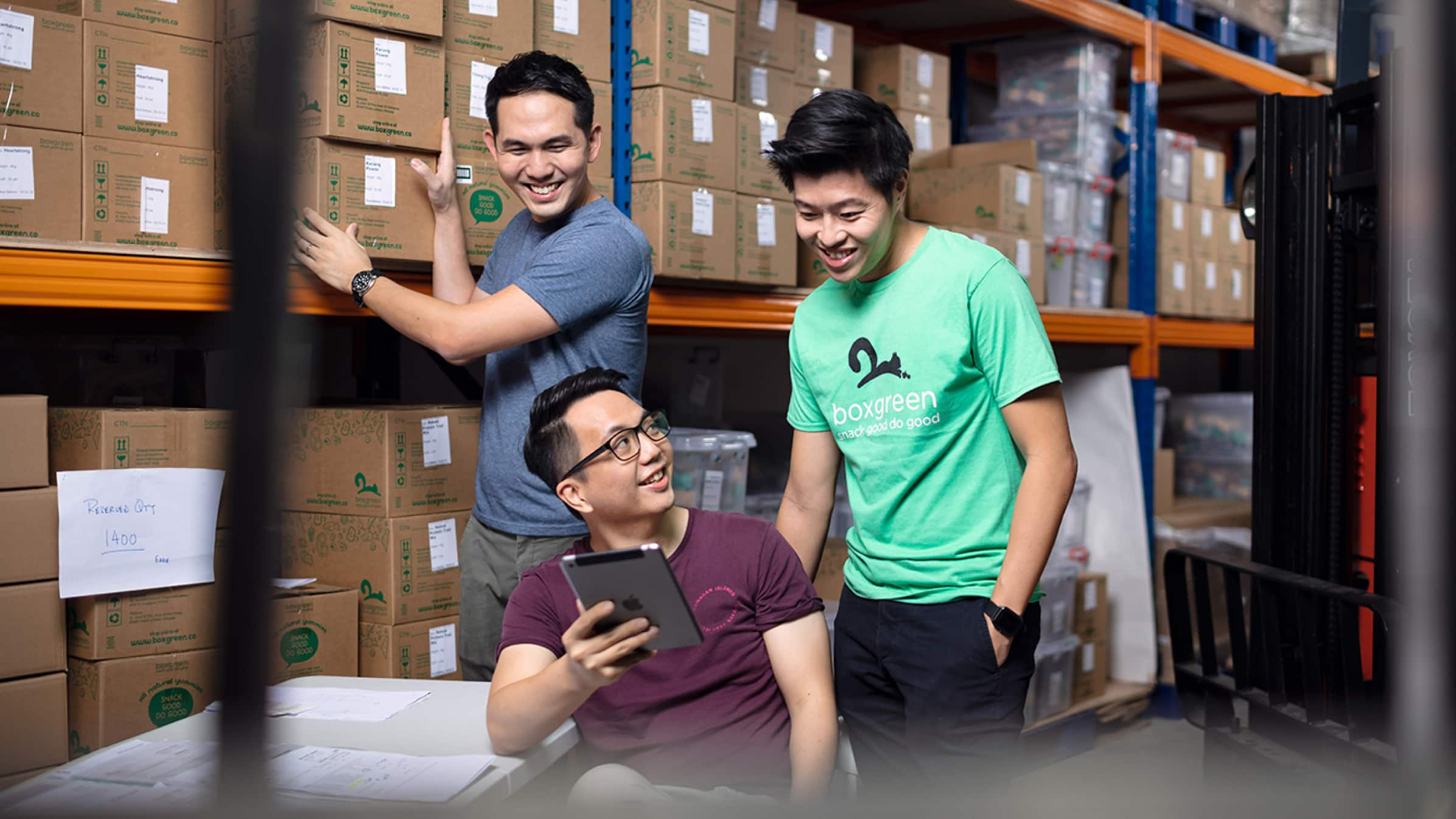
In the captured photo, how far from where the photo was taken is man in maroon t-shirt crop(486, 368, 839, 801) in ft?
5.49

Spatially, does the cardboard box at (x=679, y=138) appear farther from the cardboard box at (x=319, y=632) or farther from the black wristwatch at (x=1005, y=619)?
the black wristwatch at (x=1005, y=619)

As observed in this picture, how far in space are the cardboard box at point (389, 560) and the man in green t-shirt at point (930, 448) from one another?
3.53 feet

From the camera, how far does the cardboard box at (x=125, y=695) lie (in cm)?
208

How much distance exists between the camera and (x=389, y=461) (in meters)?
2.40

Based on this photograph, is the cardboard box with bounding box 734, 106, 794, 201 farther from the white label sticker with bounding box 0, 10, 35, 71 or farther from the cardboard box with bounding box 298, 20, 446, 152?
the white label sticker with bounding box 0, 10, 35, 71

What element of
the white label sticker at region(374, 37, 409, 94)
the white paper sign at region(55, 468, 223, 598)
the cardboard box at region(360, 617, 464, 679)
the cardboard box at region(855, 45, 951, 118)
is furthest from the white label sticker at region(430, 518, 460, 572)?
the cardboard box at region(855, 45, 951, 118)

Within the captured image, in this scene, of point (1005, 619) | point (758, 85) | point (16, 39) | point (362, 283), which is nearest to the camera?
point (1005, 619)

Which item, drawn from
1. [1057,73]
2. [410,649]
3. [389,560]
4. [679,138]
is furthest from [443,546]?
[1057,73]

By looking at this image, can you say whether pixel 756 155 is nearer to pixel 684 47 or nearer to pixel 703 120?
pixel 703 120

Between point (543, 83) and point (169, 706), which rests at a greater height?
point (543, 83)

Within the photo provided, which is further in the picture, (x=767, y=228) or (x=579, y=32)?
(x=767, y=228)

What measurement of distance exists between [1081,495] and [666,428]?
272 cm

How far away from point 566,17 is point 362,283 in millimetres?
940

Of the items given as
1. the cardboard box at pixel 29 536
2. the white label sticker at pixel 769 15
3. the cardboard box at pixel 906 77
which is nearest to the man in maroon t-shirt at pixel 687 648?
the cardboard box at pixel 29 536
